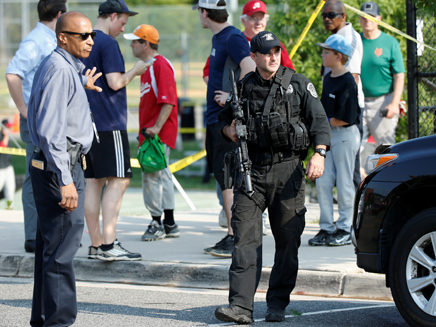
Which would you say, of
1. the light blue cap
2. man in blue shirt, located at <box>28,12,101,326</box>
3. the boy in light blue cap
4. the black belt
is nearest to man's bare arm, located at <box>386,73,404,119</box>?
the boy in light blue cap

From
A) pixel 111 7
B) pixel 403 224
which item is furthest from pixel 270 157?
pixel 111 7

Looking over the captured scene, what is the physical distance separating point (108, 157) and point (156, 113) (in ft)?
4.72

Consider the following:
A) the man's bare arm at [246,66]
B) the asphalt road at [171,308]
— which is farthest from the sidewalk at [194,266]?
the man's bare arm at [246,66]

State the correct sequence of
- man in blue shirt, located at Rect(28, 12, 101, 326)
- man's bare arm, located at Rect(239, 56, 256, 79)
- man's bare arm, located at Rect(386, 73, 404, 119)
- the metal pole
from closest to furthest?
man in blue shirt, located at Rect(28, 12, 101, 326) → man's bare arm, located at Rect(239, 56, 256, 79) → the metal pole → man's bare arm, located at Rect(386, 73, 404, 119)

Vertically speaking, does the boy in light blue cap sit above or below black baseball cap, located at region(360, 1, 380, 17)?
below

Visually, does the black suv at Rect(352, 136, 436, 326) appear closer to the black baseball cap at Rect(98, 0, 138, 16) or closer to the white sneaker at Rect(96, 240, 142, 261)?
the white sneaker at Rect(96, 240, 142, 261)

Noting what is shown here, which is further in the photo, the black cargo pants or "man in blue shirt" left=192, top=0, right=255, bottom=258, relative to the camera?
"man in blue shirt" left=192, top=0, right=255, bottom=258

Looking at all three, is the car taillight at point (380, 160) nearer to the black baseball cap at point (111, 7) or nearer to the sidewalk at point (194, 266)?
the sidewalk at point (194, 266)

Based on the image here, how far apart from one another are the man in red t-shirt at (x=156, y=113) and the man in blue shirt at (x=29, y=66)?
855 millimetres

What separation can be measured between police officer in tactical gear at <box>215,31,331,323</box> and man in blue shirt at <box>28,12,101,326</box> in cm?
112

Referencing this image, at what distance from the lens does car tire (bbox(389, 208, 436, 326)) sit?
4.90m

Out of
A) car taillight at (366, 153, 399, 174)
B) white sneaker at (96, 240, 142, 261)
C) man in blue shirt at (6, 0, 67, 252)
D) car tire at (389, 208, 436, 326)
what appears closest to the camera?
car tire at (389, 208, 436, 326)

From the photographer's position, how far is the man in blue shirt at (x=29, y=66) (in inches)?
281

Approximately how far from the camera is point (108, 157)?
6707mm
